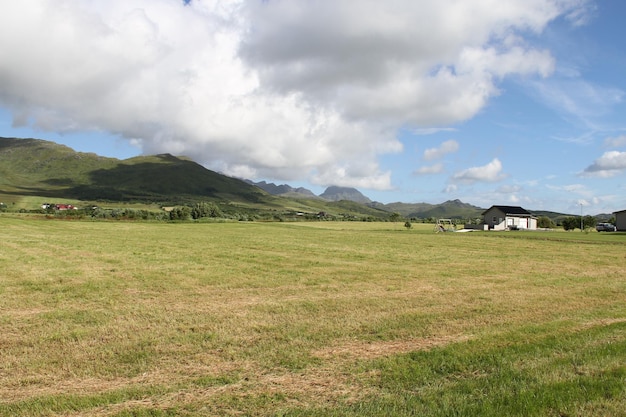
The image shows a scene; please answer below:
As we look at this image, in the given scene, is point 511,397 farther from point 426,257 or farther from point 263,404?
point 426,257

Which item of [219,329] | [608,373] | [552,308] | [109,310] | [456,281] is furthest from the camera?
[456,281]

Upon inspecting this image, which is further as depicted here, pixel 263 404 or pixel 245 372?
pixel 245 372

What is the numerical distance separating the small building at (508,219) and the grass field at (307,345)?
87.4 m

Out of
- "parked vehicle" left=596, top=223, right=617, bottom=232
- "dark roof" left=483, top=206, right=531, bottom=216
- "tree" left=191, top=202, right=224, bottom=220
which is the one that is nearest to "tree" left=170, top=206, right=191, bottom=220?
"tree" left=191, top=202, right=224, bottom=220

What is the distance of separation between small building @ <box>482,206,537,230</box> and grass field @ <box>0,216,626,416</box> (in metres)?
87.4

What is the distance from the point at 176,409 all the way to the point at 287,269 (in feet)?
52.1

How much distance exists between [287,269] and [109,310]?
1065 cm

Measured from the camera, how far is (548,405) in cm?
617

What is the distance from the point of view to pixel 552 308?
13477 millimetres

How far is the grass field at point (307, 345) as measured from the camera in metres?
6.44

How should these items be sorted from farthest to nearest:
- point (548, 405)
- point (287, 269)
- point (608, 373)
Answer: point (287, 269), point (608, 373), point (548, 405)

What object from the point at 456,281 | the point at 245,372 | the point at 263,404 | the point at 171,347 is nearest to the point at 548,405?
the point at 263,404

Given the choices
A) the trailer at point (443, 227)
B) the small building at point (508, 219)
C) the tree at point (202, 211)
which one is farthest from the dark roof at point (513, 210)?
the tree at point (202, 211)

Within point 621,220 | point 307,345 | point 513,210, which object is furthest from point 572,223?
point 307,345
